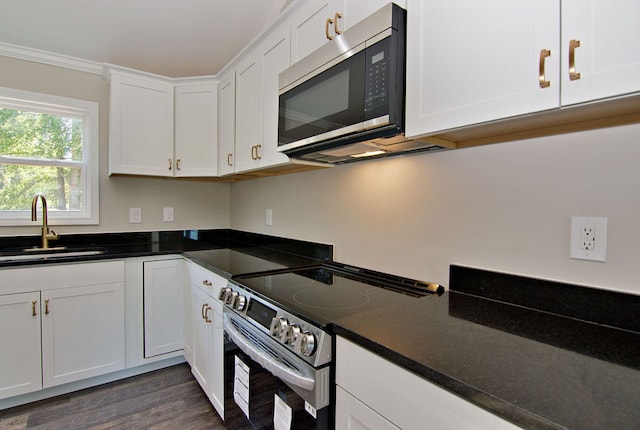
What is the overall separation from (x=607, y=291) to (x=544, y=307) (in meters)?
0.18

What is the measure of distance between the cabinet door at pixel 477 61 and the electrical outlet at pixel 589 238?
0.42 meters

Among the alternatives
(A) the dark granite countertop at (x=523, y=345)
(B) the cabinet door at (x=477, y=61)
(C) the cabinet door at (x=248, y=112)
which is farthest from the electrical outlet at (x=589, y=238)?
(C) the cabinet door at (x=248, y=112)

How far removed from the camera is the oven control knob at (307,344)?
0.99m

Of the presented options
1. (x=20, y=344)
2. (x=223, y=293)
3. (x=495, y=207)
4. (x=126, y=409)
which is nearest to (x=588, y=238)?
(x=495, y=207)

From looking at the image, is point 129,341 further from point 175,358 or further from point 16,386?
point 16,386

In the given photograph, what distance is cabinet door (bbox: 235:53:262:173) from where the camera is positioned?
1.97 m

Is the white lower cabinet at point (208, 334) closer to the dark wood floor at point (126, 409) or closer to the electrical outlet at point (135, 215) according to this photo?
the dark wood floor at point (126, 409)

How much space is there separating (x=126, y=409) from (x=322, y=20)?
7.84 feet

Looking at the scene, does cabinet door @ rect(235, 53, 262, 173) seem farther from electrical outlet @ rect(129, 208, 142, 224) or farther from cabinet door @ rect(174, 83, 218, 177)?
electrical outlet @ rect(129, 208, 142, 224)

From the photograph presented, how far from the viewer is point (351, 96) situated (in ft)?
3.97

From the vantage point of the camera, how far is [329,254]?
6.22 feet

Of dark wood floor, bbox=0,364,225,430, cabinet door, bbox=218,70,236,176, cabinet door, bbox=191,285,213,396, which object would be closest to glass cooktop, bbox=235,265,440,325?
cabinet door, bbox=191,285,213,396

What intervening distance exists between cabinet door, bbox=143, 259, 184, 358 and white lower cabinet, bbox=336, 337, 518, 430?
182 centimetres

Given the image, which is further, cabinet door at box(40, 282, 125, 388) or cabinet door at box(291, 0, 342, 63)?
cabinet door at box(40, 282, 125, 388)
